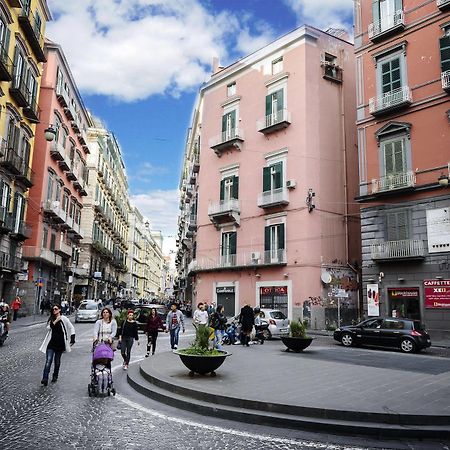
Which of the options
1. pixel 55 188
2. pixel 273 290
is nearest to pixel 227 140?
pixel 273 290

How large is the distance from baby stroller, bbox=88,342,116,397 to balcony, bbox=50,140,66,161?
3337 cm

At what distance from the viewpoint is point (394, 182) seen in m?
23.6

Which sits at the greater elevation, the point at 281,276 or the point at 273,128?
the point at 273,128

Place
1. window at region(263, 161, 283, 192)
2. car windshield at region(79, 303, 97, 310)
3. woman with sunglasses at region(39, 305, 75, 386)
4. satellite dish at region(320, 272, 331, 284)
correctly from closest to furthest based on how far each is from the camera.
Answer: woman with sunglasses at region(39, 305, 75, 386) < satellite dish at region(320, 272, 331, 284) < window at region(263, 161, 283, 192) < car windshield at region(79, 303, 97, 310)

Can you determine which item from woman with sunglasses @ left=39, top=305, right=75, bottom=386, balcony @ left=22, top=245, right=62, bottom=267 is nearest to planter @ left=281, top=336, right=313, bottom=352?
woman with sunglasses @ left=39, top=305, right=75, bottom=386

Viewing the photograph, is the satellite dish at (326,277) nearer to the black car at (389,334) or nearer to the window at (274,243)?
the window at (274,243)

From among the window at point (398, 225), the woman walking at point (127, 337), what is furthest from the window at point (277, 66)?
the woman walking at point (127, 337)

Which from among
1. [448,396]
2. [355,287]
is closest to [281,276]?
[355,287]

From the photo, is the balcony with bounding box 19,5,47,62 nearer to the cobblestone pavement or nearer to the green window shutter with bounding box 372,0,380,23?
the green window shutter with bounding box 372,0,380,23

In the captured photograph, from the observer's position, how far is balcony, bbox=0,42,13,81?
2536 cm

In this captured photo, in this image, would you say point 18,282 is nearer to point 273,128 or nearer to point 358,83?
point 273,128

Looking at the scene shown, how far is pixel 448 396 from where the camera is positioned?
8.13 metres

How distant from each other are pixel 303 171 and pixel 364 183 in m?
5.83

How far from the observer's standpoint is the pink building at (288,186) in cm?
2975
